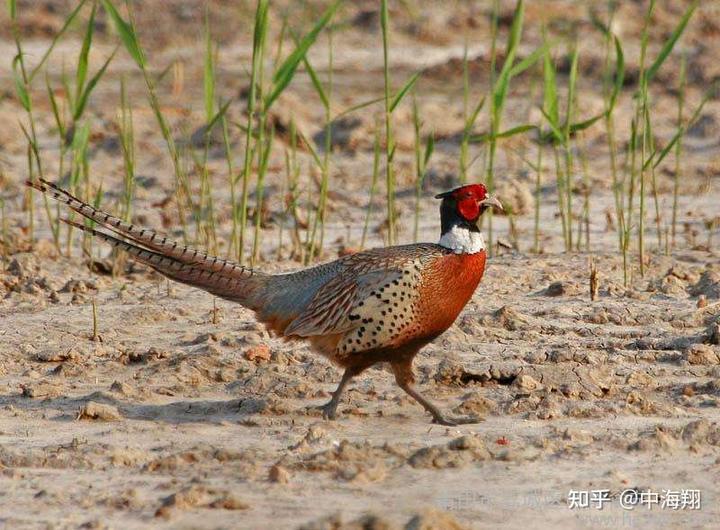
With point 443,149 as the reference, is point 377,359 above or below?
below

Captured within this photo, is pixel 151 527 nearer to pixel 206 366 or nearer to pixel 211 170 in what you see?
pixel 206 366

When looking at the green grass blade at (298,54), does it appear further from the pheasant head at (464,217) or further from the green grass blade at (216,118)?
the pheasant head at (464,217)

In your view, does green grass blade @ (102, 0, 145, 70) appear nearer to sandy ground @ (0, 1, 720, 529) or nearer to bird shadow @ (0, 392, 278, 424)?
sandy ground @ (0, 1, 720, 529)

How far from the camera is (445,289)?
5645 millimetres

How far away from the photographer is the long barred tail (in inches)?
227

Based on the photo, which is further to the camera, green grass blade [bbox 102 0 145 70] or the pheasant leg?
green grass blade [bbox 102 0 145 70]

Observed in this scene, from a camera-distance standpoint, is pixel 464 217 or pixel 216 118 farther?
pixel 216 118

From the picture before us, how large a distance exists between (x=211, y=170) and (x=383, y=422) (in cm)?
482

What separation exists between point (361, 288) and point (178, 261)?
793 mm

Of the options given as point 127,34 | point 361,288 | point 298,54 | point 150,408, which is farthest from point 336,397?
point 127,34

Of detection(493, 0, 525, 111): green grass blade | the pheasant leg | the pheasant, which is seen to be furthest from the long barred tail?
detection(493, 0, 525, 111): green grass blade

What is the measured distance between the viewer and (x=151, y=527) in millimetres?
4422

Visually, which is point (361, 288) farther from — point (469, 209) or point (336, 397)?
point (469, 209)

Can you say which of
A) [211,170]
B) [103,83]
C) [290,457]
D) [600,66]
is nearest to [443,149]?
[211,170]
